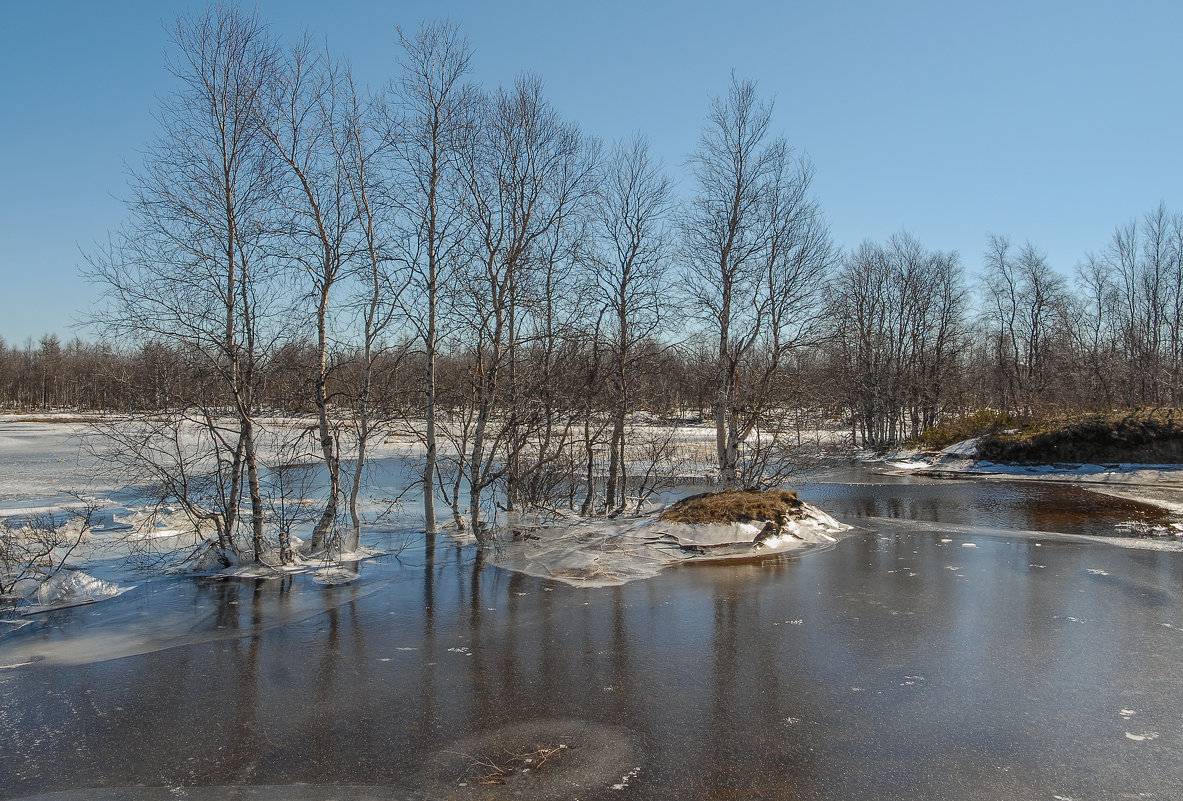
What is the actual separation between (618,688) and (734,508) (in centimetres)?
768

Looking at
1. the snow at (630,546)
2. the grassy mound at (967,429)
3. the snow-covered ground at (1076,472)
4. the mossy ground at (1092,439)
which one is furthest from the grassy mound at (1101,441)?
the snow at (630,546)

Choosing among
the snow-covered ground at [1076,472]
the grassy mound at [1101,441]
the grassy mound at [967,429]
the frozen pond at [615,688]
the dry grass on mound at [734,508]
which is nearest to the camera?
the frozen pond at [615,688]

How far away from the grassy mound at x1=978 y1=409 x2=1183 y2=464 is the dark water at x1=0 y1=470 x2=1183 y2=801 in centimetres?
1904

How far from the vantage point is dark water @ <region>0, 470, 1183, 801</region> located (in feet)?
16.0

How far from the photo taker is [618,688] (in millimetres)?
6414

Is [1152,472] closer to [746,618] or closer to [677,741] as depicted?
A: [746,618]

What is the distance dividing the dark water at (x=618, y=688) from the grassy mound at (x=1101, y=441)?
19038 millimetres

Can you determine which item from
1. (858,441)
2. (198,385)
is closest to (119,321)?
(198,385)

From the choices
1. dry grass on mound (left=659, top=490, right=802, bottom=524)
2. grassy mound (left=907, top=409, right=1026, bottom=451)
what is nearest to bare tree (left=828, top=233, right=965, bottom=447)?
grassy mound (left=907, top=409, right=1026, bottom=451)

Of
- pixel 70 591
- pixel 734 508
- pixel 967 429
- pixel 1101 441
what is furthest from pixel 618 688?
pixel 967 429

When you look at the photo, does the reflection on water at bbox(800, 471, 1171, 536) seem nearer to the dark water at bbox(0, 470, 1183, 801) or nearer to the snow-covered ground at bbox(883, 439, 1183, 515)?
the snow-covered ground at bbox(883, 439, 1183, 515)

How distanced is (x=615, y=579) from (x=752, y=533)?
3603 mm

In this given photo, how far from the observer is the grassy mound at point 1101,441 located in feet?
84.8

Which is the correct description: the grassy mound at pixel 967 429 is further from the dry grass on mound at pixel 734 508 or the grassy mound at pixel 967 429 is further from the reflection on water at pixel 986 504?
the dry grass on mound at pixel 734 508
